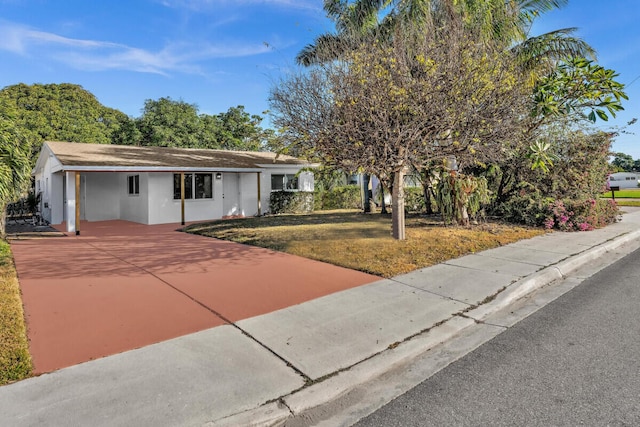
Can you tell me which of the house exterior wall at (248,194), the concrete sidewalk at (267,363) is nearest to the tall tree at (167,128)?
the house exterior wall at (248,194)

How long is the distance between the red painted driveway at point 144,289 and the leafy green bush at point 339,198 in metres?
11.1

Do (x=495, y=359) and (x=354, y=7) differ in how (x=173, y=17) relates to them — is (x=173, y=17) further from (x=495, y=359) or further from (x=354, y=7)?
(x=495, y=359)

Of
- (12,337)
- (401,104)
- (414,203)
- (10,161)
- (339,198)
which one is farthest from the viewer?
(339,198)

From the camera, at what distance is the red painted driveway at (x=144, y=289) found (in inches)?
158

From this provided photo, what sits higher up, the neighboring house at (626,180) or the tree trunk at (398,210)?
the neighboring house at (626,180)

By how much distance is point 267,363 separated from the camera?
3.39m

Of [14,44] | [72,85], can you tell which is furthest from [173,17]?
[72,85]

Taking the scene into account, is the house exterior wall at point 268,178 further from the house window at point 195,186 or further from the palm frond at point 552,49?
the palm frond at point 552,49

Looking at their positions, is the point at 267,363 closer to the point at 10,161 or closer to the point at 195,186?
the point at 10,161

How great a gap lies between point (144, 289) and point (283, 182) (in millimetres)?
14235

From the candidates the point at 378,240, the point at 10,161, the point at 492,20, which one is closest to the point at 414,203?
the point at 492,20

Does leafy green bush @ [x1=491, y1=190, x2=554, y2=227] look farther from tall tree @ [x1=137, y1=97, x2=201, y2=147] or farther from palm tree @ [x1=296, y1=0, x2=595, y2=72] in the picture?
tall tree @ [x1=137, y1=97, x2=201, y2=147]

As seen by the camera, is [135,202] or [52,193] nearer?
[52,193]

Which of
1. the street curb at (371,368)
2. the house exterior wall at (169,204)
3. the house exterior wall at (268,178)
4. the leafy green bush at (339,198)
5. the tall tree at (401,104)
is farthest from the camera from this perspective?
the leafy green bush at (339,198)
